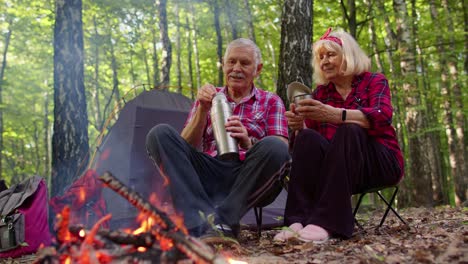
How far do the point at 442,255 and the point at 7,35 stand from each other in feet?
53.6

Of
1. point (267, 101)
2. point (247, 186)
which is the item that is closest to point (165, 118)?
point (267, 101)

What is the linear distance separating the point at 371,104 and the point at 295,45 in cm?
197

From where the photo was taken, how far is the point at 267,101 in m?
3.20

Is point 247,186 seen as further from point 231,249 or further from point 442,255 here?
point 442,255

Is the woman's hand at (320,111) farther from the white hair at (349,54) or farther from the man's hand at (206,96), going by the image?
the man's hand at (206,96)

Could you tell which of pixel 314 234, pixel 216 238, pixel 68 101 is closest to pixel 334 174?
pixel 314 234

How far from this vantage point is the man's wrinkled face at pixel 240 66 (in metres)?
3.09

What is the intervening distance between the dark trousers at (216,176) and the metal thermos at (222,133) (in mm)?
93

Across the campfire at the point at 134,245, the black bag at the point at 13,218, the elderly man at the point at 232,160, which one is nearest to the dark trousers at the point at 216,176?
the elderly man at the point at 232,160

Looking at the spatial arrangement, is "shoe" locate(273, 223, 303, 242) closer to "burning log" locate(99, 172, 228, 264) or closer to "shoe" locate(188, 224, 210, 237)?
"shoe" locate(188, 224, 210, 237)

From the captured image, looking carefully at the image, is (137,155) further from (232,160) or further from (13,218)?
(232,160)

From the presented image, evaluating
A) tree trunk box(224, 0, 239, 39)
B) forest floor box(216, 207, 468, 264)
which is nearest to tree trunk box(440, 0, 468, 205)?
tree trunk box(224, 0, 239, 39)

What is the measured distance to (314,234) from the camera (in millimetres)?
2494

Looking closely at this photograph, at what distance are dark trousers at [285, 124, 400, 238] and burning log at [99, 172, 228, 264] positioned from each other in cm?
103
